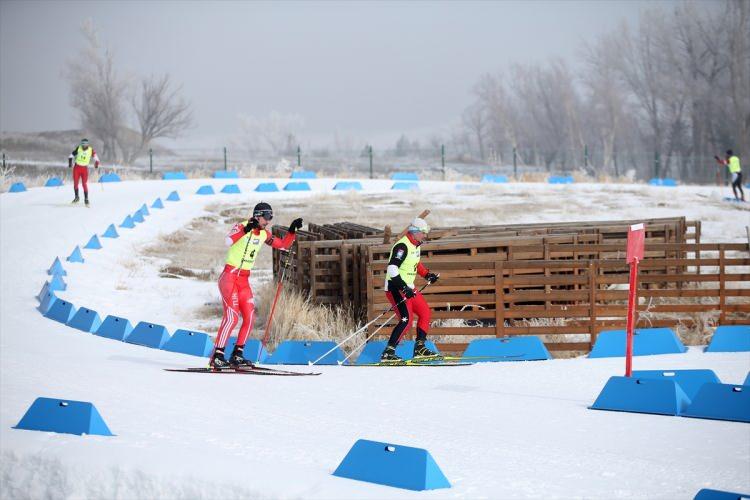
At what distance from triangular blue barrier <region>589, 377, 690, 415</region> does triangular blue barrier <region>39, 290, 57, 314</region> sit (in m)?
13.9

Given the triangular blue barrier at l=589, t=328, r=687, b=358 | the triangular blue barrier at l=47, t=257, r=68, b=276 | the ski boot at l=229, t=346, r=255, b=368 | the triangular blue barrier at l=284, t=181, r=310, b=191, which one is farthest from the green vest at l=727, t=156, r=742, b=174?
the ski boot at l=229, t=346, r=255, b=368

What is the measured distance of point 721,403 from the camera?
37.9 ft

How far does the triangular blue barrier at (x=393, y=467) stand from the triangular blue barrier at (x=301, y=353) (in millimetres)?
7903

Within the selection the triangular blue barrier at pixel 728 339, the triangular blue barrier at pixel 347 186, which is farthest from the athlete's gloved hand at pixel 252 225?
the triangular blue barrier at pixel 347 186

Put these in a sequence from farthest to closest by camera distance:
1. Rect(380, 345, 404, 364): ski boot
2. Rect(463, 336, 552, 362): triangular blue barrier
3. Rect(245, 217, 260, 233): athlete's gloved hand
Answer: Rect(463, 336, 552, 362): triangular blue barrier → Rect(380, 345, 404, 364): ski boot → Rect(245, 217, 260, 233): athlete's gloved hand

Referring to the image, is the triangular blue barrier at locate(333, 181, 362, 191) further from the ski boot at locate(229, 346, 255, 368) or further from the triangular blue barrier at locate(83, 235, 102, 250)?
the ski boot at locate(229, 346, 255, 368)

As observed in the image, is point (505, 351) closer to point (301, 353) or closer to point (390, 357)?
point (390, 357)

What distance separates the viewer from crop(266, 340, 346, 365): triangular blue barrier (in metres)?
17.1

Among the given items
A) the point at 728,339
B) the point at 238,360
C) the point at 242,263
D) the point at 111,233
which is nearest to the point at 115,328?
the point at 238,360

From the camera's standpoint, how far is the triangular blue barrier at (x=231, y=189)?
46.1 metres

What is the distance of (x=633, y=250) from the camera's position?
12984 millimetres

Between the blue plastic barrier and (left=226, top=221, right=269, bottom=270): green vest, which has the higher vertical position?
(left=226, top=221, right=269, bottom=270): green vest

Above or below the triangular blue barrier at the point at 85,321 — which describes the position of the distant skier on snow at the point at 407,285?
above

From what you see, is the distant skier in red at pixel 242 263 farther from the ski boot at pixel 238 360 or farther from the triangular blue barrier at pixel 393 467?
the triangular blue barrier at pixel 393 467
